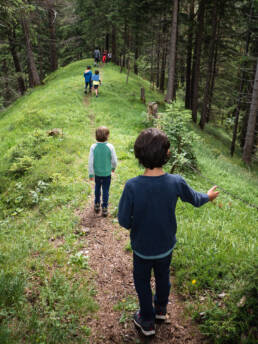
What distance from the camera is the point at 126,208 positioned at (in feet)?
7.79

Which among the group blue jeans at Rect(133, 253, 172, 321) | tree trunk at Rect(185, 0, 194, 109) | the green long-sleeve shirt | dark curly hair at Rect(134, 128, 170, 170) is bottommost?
blue jeans at Rect(133, 253, 172, 321)

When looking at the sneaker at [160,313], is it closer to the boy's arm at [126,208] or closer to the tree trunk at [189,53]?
the boy's arm at [126,208]

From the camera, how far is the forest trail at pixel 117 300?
9.64 feet

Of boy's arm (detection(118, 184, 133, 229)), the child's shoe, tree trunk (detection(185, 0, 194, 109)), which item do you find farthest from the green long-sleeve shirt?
tree trunk (detection(185, 0, 194, 109))

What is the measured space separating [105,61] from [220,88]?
17.3 meters

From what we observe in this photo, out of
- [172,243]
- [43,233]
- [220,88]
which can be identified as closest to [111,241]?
[43,233]

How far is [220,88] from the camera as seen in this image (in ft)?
83.6

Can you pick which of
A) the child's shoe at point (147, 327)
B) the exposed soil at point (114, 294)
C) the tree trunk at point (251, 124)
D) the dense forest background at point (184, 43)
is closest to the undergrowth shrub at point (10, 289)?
the exposed soil at point (114, 294)

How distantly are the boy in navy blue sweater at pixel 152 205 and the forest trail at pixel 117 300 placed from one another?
649 millimetres

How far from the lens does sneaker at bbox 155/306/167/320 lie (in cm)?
299

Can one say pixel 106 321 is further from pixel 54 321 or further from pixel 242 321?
pixel 242 321

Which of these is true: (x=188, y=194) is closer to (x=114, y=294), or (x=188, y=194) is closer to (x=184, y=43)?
(x=114, y=294)

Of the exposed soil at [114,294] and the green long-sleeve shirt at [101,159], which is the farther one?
the green long-sleeve shirt at [101,159]

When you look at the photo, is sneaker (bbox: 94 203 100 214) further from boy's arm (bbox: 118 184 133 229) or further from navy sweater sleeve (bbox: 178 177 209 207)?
navy sweater sleeve (bbox: 178 177 209 207)
